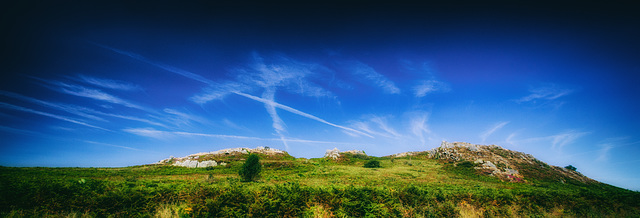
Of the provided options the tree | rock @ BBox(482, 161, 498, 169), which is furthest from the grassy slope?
rock @ BBox(482, 161, 498, 169)

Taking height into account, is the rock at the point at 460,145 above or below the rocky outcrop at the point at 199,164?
above

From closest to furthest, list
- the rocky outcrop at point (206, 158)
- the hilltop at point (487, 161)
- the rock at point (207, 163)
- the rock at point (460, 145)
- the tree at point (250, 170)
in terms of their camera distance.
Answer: the tree at point (250, 170), the hilltop at point (487, 161), the rock at point (207, 163), the rocky outcrop at point (206, 158), the rock at point (460, 145)

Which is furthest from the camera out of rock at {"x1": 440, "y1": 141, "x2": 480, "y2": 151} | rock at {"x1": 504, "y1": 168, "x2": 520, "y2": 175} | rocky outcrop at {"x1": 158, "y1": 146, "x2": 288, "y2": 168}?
rock at {"x1": 440, "y1": 141, "x2": 480, "y2": 151}

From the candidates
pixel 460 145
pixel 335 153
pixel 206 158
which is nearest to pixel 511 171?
pixel 460 145

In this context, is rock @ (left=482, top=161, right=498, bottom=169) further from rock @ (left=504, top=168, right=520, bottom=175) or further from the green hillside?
the green hillside

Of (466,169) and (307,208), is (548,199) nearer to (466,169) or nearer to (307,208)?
(307,208)

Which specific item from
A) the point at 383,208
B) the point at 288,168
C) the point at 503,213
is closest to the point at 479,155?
the point at 288,168

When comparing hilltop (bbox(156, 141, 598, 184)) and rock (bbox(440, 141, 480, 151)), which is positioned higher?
rock (bbox(440, 141, 480, 151))

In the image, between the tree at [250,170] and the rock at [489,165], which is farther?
the rock at [489,165]

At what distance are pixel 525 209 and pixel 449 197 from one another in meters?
4.27

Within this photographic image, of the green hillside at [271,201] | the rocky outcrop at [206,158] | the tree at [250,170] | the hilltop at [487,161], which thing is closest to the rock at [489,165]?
the hilltop at [487,161]

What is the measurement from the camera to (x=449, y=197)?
10102 millimetres

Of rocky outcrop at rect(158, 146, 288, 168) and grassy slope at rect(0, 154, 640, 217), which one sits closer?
grassy slope at rect(0, 154, 640, 217)

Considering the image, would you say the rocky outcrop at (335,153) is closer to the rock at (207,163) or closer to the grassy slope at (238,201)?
the rock at (207,163)
